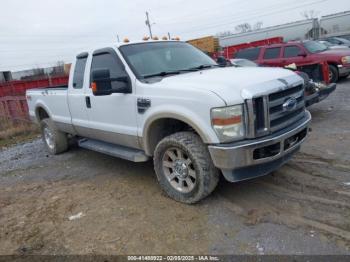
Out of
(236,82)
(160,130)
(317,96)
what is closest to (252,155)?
(236,82)

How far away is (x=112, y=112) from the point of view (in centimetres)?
485

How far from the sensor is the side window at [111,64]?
4.65 metres

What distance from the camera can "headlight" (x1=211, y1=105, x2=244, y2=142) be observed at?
344cm

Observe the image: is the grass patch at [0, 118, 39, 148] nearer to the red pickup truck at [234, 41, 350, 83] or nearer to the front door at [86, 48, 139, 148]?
the front door at [86, 48, 139, 148]

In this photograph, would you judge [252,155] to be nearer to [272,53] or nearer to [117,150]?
[117,150]

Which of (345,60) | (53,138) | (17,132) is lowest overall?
(17,132)

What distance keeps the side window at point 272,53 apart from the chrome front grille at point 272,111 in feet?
30.4

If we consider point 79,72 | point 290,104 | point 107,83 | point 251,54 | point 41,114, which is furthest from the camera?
point 251,54

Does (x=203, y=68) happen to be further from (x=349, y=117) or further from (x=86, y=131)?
(x=349, y=117)

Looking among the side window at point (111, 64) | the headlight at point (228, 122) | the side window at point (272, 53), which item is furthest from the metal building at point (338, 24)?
the headlight at point (228, 122)

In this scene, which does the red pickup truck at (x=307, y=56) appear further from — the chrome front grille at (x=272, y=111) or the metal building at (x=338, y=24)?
the metal building at (x=338, y=24)

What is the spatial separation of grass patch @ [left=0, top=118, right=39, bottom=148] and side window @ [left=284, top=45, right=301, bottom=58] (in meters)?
8.82

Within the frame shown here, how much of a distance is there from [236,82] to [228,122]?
46 cm

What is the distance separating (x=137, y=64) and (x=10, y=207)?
2630mm
